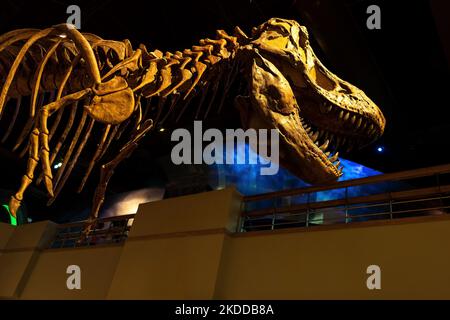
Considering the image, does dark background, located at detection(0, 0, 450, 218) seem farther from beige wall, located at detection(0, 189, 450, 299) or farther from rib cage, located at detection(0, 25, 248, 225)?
beige wall, located at detection(0, 189, 450, 299)

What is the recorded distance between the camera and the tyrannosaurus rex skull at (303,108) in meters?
2.94

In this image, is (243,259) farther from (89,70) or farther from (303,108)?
(89,70)

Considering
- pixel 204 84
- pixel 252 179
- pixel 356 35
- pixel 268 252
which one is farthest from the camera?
pixel 252 179

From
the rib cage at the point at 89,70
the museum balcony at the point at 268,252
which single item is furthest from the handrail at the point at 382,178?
the rib cage at the point at 89,70

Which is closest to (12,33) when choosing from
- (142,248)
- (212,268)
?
(142,248)

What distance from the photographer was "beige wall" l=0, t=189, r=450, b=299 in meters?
2.38

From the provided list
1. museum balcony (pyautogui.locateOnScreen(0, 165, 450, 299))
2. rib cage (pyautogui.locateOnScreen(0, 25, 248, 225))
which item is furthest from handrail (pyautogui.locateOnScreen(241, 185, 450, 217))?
rib cage (pyautogui.locateOnScreen(0, 25, 248, 225))

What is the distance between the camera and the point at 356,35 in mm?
5301

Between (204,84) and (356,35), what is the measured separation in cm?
313

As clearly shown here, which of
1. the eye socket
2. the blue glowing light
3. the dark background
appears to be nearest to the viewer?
the eye socket

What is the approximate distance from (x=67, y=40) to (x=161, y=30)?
328cm

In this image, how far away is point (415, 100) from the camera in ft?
20.6

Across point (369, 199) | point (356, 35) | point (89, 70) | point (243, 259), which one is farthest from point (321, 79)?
point (356, 35)

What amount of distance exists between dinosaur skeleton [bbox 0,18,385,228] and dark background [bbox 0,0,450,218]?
214 cm
